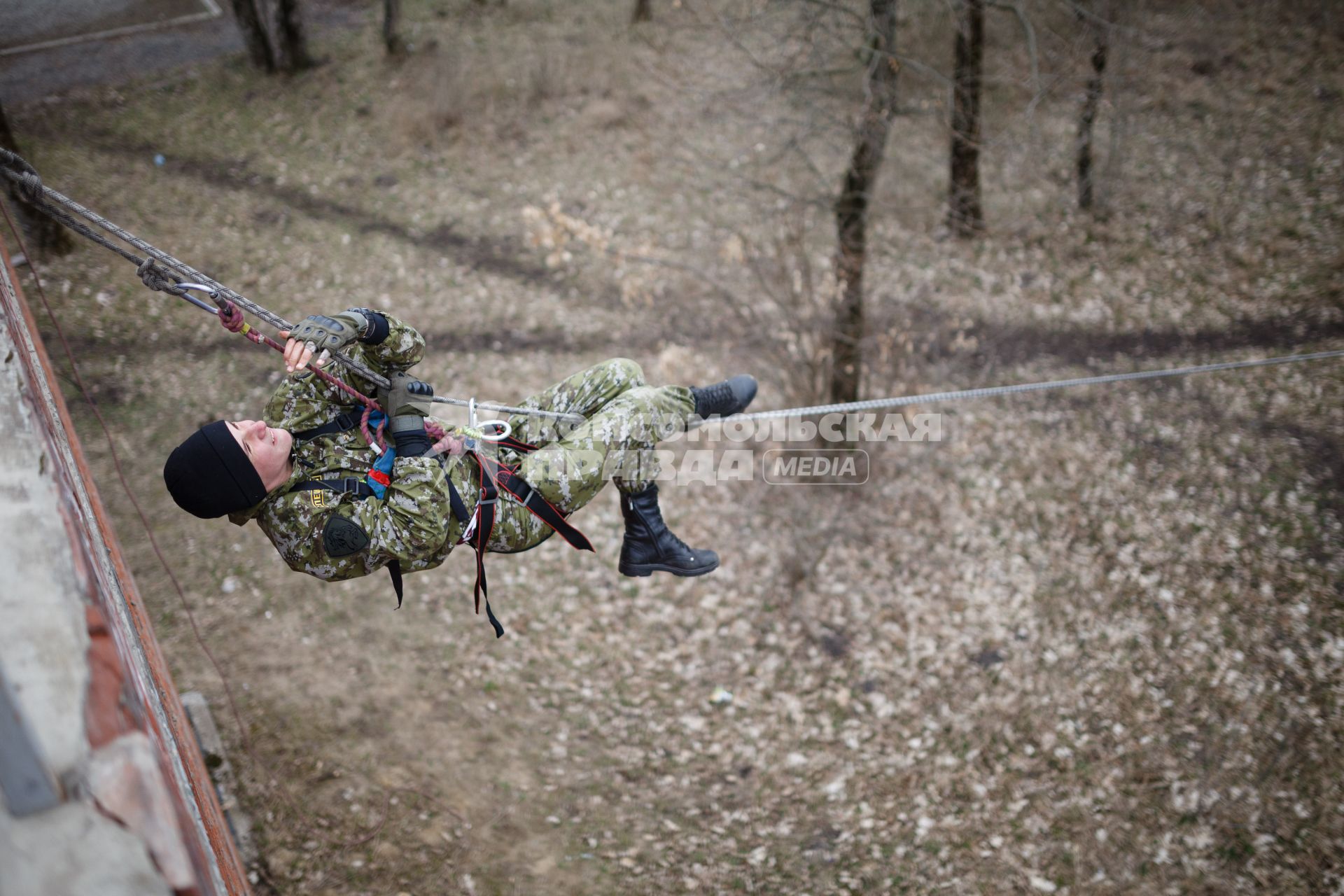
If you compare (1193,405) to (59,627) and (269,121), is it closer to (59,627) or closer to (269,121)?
(59,627)

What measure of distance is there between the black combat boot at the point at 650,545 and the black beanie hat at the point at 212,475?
1783 millimetres

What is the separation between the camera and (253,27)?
11.9 metres

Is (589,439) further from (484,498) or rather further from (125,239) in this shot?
(125,239)

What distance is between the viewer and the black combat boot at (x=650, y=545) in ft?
13.6

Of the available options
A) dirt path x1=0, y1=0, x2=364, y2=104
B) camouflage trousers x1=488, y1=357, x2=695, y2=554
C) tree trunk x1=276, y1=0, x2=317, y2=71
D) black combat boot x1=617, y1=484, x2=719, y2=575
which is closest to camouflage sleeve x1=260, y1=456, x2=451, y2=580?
camouflage trousers x1=488, y1=357, x2=695, y2=554

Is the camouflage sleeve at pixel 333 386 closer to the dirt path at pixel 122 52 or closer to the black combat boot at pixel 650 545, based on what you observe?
the black combat boot at pixel 650 545

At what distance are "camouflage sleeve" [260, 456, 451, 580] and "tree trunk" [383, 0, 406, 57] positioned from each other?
11433 mm

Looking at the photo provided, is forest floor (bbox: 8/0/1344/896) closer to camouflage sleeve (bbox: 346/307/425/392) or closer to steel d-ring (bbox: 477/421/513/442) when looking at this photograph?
steel d-ring (bbox: 477/421/513/442)

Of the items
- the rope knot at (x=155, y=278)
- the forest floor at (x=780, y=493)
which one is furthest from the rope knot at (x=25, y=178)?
the forest floor at (x=780, y=493)

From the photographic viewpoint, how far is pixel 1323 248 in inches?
386

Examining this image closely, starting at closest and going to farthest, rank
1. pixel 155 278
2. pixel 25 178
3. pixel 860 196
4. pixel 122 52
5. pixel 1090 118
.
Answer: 1. pixel 25 178
2. pixel 155 278
3. pixel 860 196
4. pixel 1090 118
5. pixel 122 52

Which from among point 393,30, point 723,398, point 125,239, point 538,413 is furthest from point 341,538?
point 393,30

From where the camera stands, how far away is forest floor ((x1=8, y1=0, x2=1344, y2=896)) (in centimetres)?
561

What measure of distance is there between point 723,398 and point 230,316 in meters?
2.39
